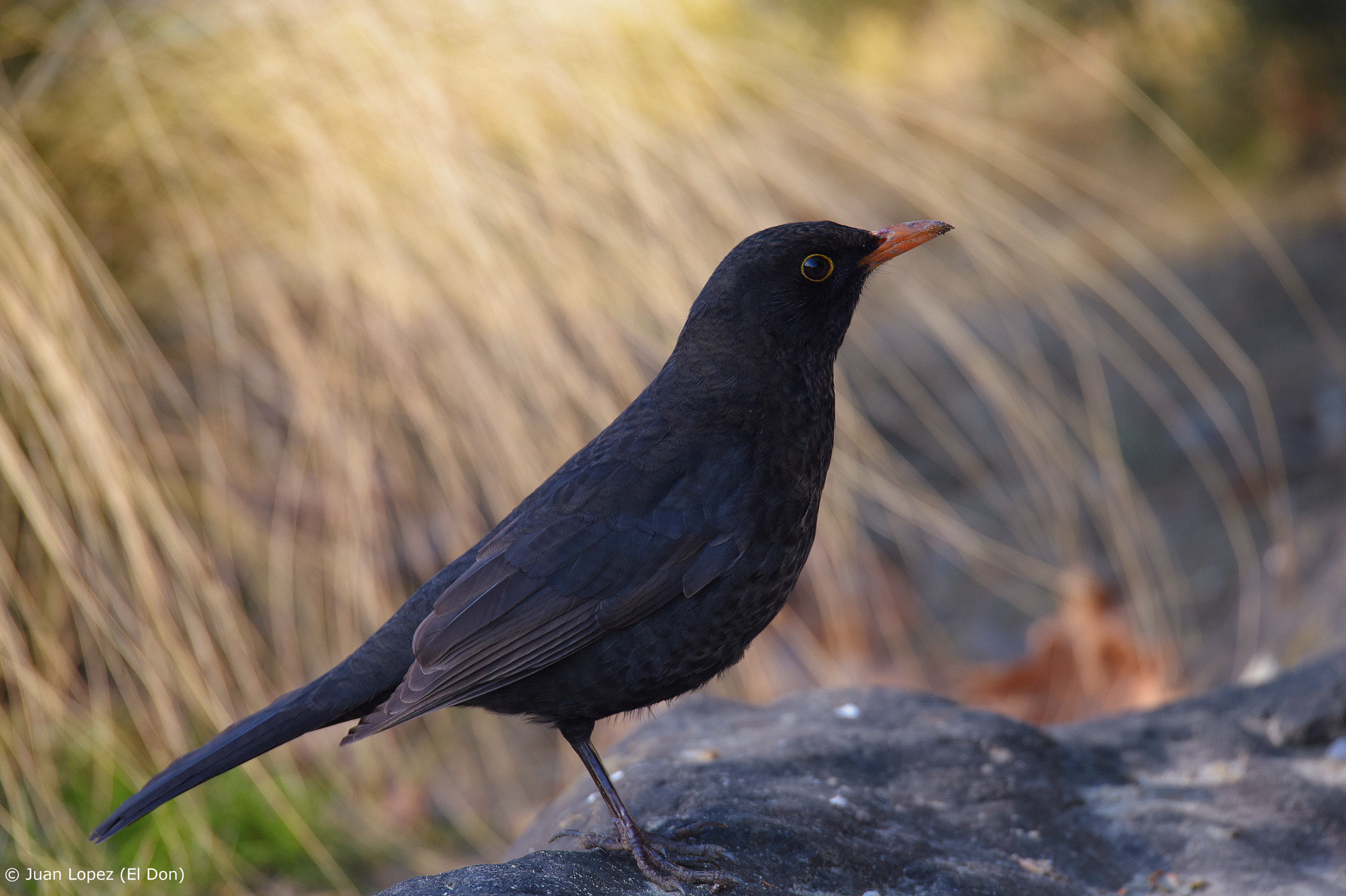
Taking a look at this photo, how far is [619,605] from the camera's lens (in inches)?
86.6

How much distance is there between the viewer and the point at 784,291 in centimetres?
247

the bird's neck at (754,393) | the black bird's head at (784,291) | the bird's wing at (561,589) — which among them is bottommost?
the bird's wing at (561,589)

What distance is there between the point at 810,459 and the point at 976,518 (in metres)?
3.73

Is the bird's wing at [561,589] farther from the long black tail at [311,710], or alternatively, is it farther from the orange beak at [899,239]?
the orange beak at [899,239]

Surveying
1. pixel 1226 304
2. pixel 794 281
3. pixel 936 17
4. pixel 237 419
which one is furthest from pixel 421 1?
pixel 1226 304

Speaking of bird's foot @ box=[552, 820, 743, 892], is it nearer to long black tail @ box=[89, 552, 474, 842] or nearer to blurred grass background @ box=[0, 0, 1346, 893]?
long black tail @ box=[89, 552, 474, 842]

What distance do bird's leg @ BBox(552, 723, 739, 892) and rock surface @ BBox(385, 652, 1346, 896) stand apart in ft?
0.11

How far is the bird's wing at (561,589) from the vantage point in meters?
2.17

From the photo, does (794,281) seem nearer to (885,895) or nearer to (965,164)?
(885,895)

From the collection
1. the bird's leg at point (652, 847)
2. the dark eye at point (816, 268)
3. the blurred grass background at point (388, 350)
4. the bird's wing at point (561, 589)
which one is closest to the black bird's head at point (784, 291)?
the dark eye at point (816, 268)

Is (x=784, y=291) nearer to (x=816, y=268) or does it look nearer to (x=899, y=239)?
(x=816, y=268)

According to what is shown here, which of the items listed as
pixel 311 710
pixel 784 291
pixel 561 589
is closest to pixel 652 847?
pixel 561 589

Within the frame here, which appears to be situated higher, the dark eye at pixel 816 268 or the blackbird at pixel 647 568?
the dark eye at pixel 816 268

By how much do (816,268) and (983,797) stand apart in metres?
1.17
